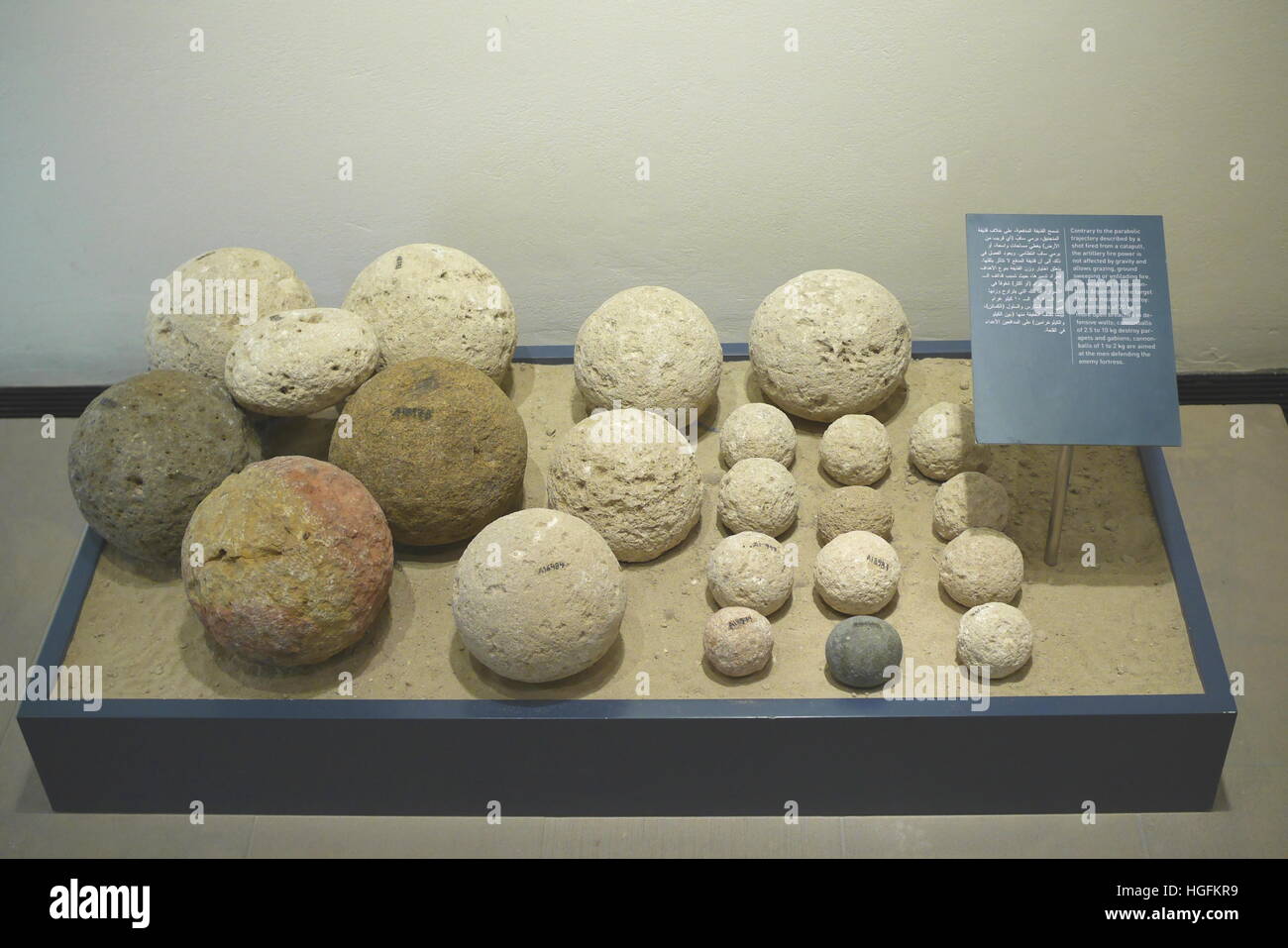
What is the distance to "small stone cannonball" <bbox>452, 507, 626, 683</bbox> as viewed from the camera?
14.8 feet

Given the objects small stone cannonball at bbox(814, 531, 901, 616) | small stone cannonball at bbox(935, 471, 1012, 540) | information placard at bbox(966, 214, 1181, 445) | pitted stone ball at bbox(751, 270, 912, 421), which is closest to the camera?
information placard at bbox(966, 214, 1181, 445)

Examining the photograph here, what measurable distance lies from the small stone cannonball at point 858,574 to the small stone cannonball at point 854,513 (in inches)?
7.1

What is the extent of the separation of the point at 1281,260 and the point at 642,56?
3183 mm

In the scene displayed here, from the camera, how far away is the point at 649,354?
5.49m

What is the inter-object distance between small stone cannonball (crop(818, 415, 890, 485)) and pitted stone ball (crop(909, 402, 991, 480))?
0.47 feet

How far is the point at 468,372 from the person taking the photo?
5.23 meters

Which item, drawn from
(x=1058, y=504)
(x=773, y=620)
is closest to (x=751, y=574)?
(x=773, y=620)

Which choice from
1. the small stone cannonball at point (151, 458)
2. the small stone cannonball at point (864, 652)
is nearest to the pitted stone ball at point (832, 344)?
the small stone cannonball at point (864, 652)

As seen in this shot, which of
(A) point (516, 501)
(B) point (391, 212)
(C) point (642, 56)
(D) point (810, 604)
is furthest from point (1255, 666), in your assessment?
(B) point (391, 212)

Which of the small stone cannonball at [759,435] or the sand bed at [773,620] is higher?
the small stone cannonball at [759,435]

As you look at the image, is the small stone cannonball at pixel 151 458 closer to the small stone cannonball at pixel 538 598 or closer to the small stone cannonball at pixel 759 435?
Result: the small stone cannonball at pixel 538 598

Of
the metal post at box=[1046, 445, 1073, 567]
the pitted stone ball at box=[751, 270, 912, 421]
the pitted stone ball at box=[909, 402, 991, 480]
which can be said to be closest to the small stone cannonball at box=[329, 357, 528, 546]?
the pitted stone ball at box=[751, 270, 912, 421]

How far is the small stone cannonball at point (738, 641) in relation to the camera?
4652mm

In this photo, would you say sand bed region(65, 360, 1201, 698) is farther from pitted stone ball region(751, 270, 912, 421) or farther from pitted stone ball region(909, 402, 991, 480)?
pitted stone ball region(751, 270, 912, 421)
